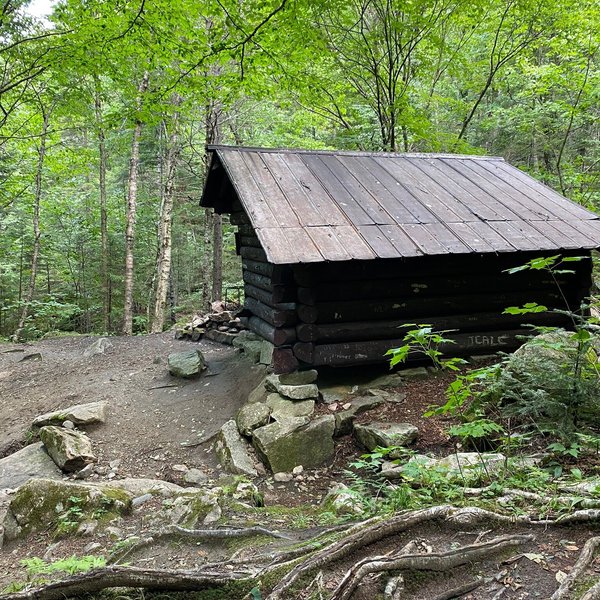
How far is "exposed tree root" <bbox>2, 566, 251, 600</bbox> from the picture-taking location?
1958 mm

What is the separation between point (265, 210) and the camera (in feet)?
21.0

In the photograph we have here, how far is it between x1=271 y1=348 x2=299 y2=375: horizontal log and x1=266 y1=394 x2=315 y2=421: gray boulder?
1.38 ft

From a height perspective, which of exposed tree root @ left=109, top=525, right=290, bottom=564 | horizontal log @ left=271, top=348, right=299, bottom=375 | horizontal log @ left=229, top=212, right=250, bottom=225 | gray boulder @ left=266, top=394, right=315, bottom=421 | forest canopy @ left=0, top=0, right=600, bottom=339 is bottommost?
gray boulder @ left=266, top=394, right=315, bottom=421

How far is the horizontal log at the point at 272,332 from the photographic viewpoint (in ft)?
21.4

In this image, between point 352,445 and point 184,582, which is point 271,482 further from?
point 184,582

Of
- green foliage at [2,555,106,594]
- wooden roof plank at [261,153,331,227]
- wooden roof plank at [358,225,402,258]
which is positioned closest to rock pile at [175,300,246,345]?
wooden roof plank at [261,153,331,227]

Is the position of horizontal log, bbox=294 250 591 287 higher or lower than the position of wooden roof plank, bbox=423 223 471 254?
lower

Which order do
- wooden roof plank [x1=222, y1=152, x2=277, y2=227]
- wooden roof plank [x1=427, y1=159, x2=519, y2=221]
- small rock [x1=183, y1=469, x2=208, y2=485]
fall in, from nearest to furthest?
small rock [x1=183, y1=469, x2=208, y2=485] → wooden roof plank [x1=222, y1=152, x2=277, y2=227] → wooden roof plank [x1=427, y1=159, x2=519, y2=221]

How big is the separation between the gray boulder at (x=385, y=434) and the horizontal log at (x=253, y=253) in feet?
11.4

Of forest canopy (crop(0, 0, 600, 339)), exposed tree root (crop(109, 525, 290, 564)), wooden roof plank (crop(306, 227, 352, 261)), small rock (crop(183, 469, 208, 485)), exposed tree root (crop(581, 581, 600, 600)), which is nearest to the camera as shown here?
exposed tree root (crop(581, 581, 600, 600))

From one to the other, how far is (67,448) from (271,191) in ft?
15.7

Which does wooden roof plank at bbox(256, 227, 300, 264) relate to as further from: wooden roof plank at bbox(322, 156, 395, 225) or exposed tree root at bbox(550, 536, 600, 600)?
exposed tree root at bbox(550, 536, 600, 600)

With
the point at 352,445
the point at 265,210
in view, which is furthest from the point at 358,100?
the point at 352,445

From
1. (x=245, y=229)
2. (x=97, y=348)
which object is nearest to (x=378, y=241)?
(x=245, y=229)
